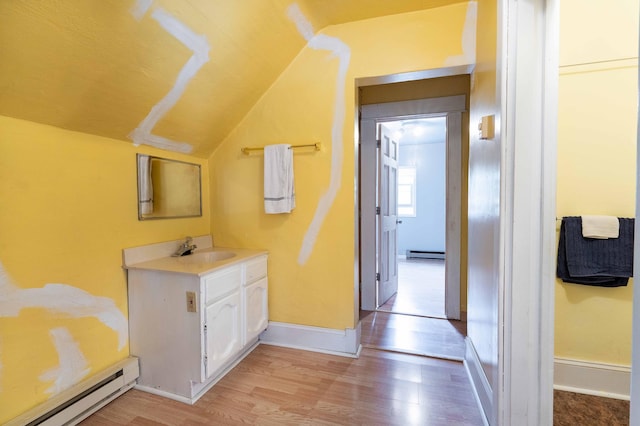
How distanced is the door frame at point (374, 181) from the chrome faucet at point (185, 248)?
169 centimetres

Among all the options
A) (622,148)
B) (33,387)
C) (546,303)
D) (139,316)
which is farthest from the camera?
(139,316)

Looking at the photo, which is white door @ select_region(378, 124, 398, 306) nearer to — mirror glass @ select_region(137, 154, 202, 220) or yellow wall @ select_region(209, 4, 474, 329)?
yellow wall @ select_region(209, 4, 474, 329)

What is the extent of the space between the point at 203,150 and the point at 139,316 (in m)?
1.35

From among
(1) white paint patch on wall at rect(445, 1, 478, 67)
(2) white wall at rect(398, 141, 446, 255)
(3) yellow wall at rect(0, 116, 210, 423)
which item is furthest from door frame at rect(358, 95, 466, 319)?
(2) white wall at rect(398, 141, 446, 255)

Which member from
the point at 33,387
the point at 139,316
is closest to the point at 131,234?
the point at 139,316

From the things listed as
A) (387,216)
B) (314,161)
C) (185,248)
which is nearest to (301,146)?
(314,161)

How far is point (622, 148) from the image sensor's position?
5.60 feet

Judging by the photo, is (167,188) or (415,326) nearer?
(167,188)

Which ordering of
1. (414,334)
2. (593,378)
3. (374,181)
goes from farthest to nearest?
(374,181), (414,334), (593,378)

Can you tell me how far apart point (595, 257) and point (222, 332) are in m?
2.34

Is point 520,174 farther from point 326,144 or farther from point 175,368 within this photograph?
point 175,368

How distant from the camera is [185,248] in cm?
220

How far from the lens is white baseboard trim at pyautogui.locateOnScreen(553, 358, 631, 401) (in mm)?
1738

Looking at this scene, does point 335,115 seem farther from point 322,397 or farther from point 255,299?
point 322,397
